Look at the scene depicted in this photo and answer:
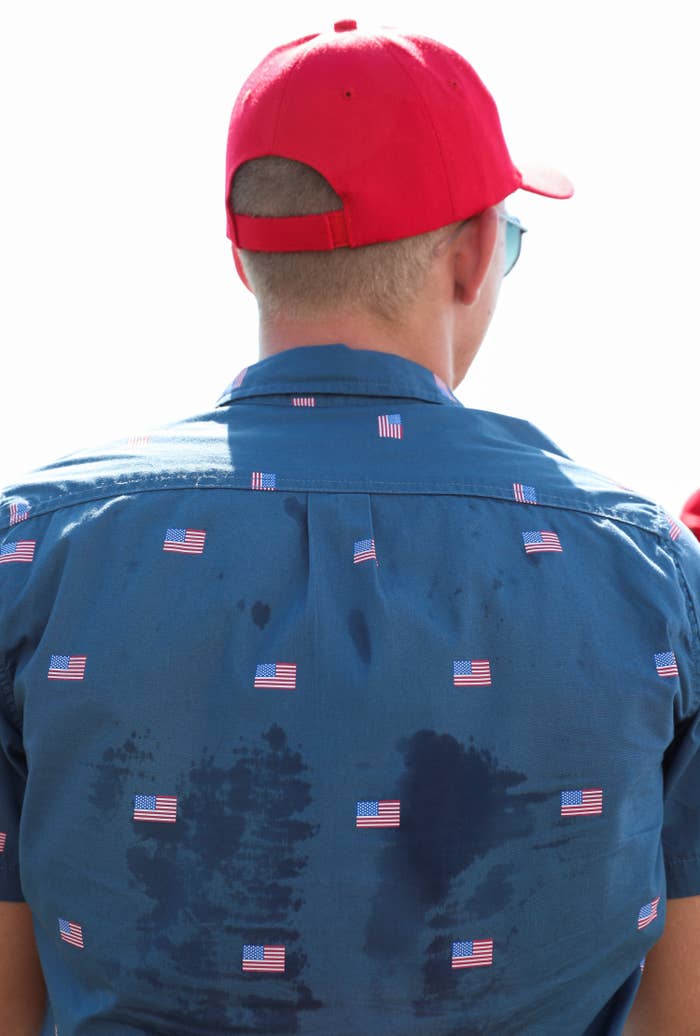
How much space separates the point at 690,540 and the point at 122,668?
0.78m

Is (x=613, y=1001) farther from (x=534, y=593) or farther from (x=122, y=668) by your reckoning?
(x=122, y=668)

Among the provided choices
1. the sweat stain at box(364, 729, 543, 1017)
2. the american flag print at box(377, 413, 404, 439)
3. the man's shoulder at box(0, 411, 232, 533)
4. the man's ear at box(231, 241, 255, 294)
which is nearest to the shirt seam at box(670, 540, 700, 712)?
the sweat stain at box(364, 729, 543, 1017)

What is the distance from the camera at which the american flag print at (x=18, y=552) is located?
147cm

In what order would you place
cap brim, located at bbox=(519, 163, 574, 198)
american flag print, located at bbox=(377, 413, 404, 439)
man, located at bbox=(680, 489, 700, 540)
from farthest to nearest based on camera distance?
man, located at bbox=(680, 489, 700, 540)
cap brim, located at bbox=(519, 163, 574, 198)
american flag print, located at bbox=(377, 413, 404, 439)

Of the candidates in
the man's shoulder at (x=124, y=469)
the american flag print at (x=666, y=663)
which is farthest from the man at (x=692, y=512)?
the man's shoulder at (x=124, y=469)

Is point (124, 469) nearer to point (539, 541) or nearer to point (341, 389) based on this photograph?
point (341, 389)

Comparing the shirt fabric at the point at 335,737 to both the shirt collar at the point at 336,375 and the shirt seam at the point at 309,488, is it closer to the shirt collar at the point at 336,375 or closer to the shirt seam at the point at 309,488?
the shirt seam at the point at 309,488

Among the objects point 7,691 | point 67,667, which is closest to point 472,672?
point 67,667

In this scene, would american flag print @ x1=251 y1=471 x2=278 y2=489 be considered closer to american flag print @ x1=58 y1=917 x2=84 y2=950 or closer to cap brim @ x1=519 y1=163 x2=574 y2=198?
american flag print @ x1=58 y1=917 x2=84 y2=950

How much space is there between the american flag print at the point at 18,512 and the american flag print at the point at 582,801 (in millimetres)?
779

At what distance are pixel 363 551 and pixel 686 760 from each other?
0.55 metres

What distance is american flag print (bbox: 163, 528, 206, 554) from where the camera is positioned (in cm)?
139

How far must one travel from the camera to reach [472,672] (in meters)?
1.33

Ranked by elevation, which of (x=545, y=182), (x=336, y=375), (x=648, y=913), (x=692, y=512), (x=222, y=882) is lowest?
(x=648, y=913)
